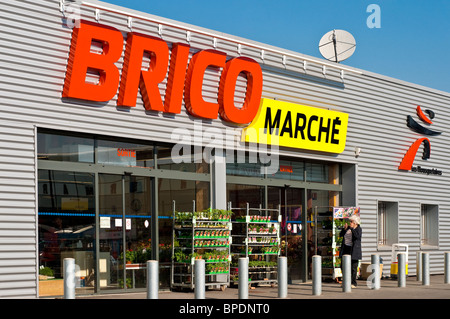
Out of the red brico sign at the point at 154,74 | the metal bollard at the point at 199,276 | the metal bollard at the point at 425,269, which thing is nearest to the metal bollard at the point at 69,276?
the metal bollard at the point at 199,276

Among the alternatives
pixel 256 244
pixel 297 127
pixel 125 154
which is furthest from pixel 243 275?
pixel 297 127

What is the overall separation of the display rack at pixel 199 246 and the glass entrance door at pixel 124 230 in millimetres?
762

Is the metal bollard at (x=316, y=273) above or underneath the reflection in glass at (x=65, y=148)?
underneath

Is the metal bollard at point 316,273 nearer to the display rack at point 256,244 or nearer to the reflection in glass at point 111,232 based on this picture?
the display rack at point 256,244

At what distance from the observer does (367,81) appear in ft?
75.3

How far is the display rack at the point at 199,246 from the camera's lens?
1678 cm

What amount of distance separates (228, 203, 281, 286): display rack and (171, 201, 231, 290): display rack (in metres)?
0.72

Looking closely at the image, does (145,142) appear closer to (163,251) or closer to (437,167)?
(163,251)

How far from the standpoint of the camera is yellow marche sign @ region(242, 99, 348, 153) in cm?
1908

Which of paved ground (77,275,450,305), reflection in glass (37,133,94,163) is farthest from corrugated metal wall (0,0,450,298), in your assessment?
paved ground (77,275,450,305)

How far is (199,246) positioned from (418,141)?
1126 cm

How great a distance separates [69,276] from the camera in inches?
460

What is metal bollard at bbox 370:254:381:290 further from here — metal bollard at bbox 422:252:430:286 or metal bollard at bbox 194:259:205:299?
metal bollard at bbox 194:259:205:299

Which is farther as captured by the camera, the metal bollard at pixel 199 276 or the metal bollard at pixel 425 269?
the metal bollard at pixel 425 269
